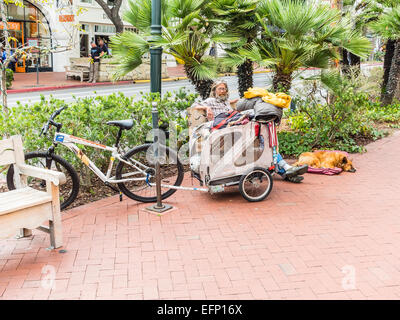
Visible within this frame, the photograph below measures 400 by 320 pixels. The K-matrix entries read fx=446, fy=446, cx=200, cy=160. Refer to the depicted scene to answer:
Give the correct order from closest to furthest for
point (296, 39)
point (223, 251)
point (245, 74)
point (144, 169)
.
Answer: point (223, 251) < point (144, 169) < point (296, 39) < point (245, 74)

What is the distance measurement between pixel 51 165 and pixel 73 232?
3.15ft

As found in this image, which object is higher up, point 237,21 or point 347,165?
point 237,21

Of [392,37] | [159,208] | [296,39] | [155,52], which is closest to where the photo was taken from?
[159,208]

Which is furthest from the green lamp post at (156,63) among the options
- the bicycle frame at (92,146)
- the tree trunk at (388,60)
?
the tree trunk at (388,60)

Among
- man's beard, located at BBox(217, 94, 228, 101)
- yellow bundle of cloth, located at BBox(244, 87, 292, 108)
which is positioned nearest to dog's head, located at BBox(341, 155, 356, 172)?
yellow bundle of cloth, located at BBox(244, 87, 292, 108)

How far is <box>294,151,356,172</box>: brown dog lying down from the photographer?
7.09 m

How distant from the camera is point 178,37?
22.6 feet

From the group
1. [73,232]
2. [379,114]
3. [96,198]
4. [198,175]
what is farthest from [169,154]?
[379,114]

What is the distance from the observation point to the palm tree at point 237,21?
24.2ft

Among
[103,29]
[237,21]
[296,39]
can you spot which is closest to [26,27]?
[103,29]

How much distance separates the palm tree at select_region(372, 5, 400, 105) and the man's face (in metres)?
7.16

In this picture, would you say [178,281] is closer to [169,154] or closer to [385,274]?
[385,274]

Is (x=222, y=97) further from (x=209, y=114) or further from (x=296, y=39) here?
(x=296, y=39)

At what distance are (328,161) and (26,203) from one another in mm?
4745
